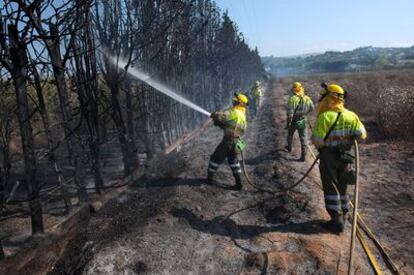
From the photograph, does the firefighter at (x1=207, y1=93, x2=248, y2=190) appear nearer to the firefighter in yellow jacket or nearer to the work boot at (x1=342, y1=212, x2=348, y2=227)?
the firefighter in yellow jacket

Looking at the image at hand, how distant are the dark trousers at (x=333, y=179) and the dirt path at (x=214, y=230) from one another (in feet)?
1.31

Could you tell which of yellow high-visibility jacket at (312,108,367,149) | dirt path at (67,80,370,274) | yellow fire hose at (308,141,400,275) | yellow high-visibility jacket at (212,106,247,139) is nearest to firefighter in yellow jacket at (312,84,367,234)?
yellow high-visibility jacket at (312,108,367,149)

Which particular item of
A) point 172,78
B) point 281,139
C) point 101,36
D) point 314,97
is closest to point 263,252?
point 101,36

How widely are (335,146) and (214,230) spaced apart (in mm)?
2118

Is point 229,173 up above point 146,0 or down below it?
below

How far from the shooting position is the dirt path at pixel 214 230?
4.96 m

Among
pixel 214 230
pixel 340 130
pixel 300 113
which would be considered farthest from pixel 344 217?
pixel 300 113

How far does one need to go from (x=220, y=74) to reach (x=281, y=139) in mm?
13951

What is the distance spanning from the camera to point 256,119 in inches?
733

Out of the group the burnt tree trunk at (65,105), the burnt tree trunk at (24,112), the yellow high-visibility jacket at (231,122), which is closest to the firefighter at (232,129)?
the yellow high-visibility jacket at (231,122)

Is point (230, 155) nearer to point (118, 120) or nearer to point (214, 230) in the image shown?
point (214, 230)

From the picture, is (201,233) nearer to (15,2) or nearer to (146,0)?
(15,2)

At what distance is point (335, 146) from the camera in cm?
575

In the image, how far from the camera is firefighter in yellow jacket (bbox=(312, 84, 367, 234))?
5.70 m
